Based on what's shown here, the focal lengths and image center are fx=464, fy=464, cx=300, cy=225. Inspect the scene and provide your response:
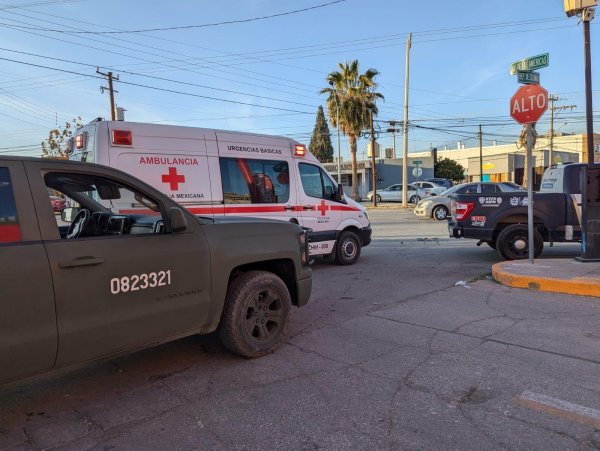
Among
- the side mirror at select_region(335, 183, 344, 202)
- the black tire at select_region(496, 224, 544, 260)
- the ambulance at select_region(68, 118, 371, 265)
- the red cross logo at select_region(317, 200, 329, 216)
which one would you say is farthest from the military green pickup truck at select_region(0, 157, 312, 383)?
the black tire at select_region(496, 224, 544, 260)

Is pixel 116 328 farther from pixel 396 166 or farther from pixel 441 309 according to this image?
pixel 396 166

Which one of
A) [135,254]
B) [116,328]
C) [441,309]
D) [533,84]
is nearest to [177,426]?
[116,328]

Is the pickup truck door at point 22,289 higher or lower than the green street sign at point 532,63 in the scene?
lower

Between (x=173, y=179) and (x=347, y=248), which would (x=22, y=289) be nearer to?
(x=173, y=179)

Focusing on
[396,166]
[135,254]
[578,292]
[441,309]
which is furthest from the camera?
[396,166]

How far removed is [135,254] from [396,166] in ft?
164

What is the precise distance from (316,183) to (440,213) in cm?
1271

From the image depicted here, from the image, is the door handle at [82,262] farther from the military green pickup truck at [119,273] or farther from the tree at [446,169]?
the tree at [446,169]

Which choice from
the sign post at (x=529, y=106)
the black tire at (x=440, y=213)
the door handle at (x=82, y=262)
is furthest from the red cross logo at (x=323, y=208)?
the black tire at (x=440, y=213)

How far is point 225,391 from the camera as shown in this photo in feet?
12.1

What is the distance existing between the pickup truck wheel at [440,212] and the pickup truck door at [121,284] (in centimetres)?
1793

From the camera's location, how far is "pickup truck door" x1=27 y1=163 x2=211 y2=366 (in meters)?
3.10

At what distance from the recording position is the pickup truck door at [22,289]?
9.30 feet

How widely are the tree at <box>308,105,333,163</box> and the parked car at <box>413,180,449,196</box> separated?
1691 inches
